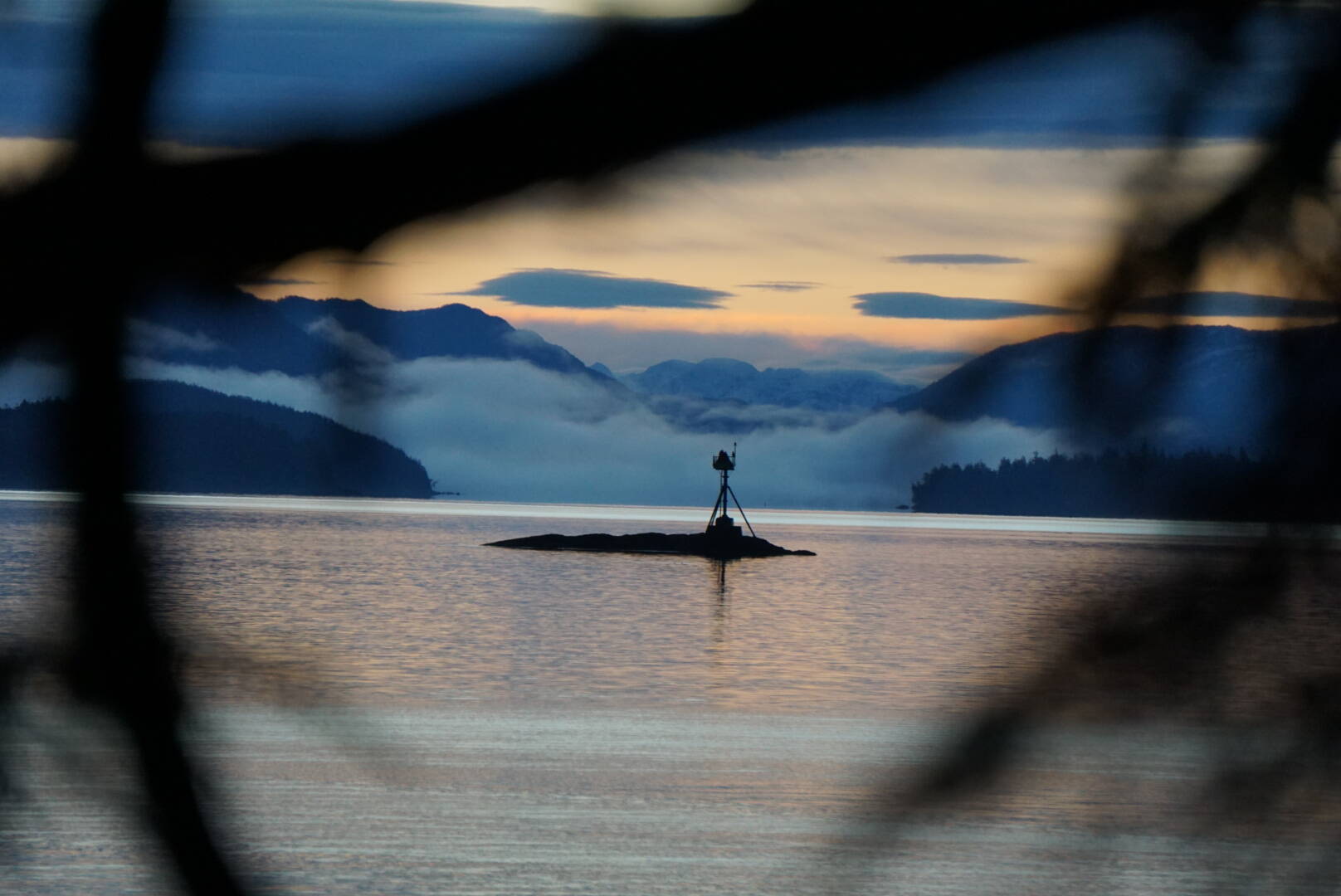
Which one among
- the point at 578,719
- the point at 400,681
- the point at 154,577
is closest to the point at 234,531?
the point at 400,681

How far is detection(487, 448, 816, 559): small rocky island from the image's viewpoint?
82.3 meters

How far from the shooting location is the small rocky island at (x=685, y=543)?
270 feet

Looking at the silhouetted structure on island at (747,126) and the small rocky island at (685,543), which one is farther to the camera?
the small rocky island at (685,543)

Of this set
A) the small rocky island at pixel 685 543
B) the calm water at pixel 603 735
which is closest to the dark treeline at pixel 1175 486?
the calm water at pixel 603 735

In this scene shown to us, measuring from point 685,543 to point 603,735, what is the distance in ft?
226

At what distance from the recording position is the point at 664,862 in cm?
1892

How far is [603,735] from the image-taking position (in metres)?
30.4

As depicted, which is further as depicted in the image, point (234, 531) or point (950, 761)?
point (234, 531)

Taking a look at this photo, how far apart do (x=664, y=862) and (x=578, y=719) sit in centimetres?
1438

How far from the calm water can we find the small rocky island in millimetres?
2593

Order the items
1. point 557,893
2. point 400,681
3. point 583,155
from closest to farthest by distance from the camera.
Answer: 1. point 583,155
2. point 557,893
3. point 400,681

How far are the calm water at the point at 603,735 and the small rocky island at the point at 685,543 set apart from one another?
2.59 m

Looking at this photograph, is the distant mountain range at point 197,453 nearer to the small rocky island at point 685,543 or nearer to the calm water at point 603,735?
the calm water at point 603,735

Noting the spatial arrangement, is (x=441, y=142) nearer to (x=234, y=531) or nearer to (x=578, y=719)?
(x=578, y=719)
